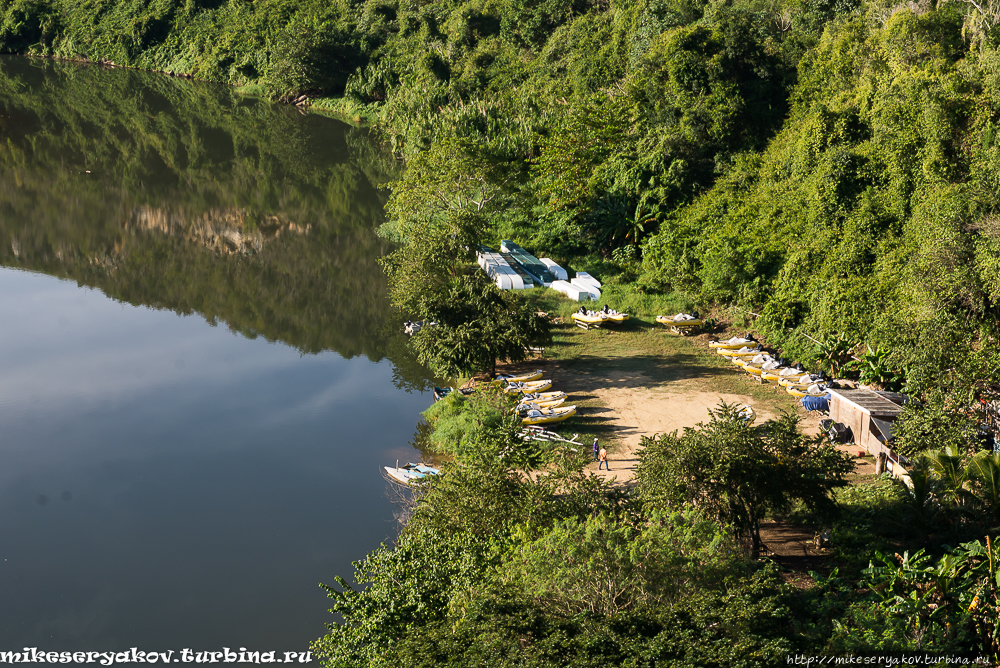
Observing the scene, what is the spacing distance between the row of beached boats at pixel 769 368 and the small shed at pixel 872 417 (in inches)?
68.3

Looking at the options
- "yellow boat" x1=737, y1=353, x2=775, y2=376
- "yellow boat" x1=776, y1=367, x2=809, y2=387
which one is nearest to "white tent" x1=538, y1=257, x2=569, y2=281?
Answer: "yellow boat" x1=737, y1=353, x2=775, y2=376

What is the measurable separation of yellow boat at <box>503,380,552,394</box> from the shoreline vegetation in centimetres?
141

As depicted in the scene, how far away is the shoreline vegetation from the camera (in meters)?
14.8

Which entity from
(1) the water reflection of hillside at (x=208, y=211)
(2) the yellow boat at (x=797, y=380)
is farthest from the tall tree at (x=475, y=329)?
(2) the yellow boat at (x=797, y=380)

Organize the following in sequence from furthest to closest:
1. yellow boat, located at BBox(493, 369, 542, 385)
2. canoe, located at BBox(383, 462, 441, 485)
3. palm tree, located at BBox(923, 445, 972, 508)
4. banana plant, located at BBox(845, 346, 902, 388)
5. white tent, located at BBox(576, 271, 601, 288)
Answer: white tent, located at BBox(576, 271, 601, 288)
yellow boat, located at BBox(493, 369, 542, 385)
banana plant, located at BBox(845, 346, 902, 388)
canoe, located at BBox(383, 462, 441, 485)
palm tree, located at BBox(923, 445, 972, 508)

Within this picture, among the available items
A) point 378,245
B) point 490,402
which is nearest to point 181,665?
point 490,402

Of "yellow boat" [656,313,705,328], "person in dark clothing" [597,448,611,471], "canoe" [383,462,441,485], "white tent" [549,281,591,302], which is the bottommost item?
"canoe" [383,462,441,485]

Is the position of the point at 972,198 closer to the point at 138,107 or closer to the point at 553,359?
the point at 553,359

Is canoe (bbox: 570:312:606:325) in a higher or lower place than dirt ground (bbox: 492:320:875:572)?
higher

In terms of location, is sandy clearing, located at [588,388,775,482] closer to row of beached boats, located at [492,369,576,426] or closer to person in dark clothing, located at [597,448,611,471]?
person in dark clothing, located at [597,448,611,471]

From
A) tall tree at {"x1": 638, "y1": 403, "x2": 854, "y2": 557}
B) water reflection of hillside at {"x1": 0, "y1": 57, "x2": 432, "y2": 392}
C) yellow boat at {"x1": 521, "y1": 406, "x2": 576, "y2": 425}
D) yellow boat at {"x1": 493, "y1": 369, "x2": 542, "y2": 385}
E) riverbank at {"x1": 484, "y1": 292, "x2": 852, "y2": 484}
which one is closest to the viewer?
tall tree at {"x1": 638, "y1": 403, "x2": 854, "y2": 557}

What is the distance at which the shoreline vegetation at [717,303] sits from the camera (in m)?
14.8

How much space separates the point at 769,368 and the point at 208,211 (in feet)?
126

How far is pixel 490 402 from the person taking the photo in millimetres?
28188
